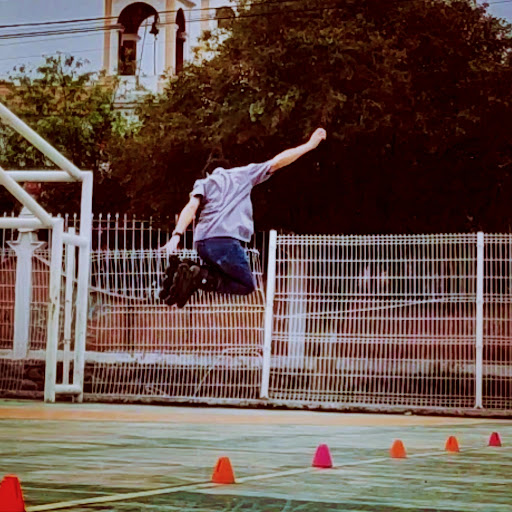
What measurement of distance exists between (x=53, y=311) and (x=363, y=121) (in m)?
8.11

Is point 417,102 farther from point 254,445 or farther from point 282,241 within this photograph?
point 254,445

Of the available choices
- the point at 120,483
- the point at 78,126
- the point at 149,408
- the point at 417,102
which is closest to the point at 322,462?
the point at 120,483

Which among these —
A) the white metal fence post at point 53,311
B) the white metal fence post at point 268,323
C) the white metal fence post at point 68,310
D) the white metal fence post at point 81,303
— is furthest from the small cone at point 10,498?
the white metal fence post at point 268,323

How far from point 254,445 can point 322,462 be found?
1.27 meters

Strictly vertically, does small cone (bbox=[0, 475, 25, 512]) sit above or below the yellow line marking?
above

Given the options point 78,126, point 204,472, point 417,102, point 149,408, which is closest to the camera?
point 204,472

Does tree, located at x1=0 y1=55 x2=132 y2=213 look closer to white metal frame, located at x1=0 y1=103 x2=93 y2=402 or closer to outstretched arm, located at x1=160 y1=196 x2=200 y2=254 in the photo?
white metal frame, located at x1=0 y1=103 x2=93 y2=402

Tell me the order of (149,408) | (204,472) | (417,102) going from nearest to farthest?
(204,472), (149,408), (417,102)

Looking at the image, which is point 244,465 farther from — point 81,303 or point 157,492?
point 81,303

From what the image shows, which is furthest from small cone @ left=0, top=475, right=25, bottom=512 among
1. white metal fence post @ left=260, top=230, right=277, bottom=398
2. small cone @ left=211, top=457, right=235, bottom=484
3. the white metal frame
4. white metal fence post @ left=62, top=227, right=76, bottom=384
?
white metal fence post @ left=260, top=230, right=277, bottom=398

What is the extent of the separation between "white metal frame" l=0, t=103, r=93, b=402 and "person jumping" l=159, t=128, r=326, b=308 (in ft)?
13.9

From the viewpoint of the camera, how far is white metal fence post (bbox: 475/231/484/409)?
9961mm

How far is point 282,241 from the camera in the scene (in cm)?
1043

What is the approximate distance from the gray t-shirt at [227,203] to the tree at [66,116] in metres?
16.7
